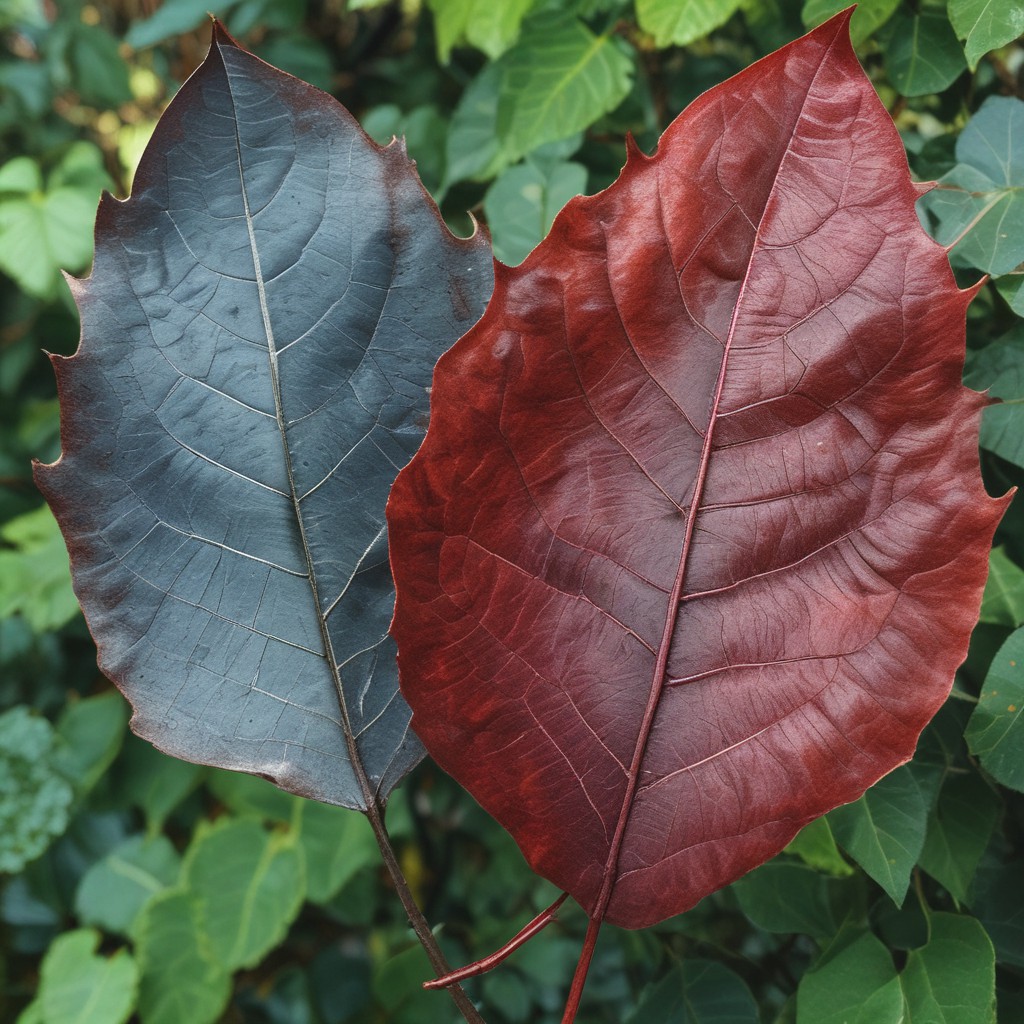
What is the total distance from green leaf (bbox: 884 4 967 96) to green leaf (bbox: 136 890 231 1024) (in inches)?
29.8

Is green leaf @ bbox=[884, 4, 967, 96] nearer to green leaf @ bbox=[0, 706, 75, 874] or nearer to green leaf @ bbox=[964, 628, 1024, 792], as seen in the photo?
green leaf @ bbox=[964, 628, 1024, 792]

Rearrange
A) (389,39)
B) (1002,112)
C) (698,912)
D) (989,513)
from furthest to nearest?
(389,39)
(698,912)
(1002,112)
(989,513)

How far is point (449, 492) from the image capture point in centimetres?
29

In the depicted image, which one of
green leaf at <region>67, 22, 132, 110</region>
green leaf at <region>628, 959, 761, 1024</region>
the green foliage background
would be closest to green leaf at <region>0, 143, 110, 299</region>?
the green foliage background

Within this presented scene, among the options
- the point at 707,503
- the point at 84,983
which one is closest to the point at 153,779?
the point at 84,983

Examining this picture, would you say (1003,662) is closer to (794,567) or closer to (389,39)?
(794,567)

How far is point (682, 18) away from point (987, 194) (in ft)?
0.63

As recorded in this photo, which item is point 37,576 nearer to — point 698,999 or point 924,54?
point 698,999

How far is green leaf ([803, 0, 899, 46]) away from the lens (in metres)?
0.45

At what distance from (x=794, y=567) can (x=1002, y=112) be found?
29 cm

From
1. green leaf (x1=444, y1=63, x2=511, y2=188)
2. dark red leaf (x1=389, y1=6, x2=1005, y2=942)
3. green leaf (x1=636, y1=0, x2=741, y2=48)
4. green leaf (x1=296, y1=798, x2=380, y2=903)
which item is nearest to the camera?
dark red leaf (x1=389, y1=6, x2=1005, y2=942)

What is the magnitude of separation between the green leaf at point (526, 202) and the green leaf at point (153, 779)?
1.80 feet

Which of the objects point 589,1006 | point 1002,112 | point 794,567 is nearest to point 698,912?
point 589,1006

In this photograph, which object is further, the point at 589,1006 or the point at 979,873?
the point at 589,1006
